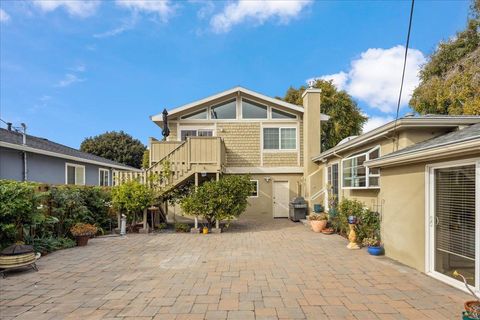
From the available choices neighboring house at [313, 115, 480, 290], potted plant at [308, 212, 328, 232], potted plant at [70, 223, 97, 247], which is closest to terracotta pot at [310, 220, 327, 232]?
potted plant at [308, 212, 328, 232]

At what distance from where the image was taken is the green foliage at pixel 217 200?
10.7 metres

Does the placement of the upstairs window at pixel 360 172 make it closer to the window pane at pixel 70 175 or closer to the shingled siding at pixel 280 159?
the shingled siding at pixel 280 159

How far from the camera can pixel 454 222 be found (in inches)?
197

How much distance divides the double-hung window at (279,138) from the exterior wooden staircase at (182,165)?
14.7 feet

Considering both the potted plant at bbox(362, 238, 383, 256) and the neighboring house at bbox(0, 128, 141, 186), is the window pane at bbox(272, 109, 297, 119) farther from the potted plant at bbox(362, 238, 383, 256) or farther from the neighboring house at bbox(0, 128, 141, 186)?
the neighboring house at bbox(0, 128, 141, 186)

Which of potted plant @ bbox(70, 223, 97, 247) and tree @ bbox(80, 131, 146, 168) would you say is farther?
tree @ bbox(80, 131, 146, 168)

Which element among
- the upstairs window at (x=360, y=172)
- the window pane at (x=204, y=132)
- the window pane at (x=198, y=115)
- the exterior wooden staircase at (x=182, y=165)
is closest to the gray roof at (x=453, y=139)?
the upstairs window at (x=360, y=172)

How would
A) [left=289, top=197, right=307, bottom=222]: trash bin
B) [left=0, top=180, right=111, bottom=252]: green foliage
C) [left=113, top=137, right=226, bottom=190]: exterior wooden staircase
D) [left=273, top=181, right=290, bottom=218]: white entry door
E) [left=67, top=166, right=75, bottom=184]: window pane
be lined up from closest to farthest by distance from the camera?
[left=0, top=180, right=111, bottom=252]: green foliage → [left=113, top=137, right=226, bottom=190]: exterior wooden staircase → [left=289, top=197, right=307, bottom=222]: trash bin → [left=67, top=166, right=75, bottom=184]: window pane → [left=273, top=181, right=290, bottom=218]: white entry door

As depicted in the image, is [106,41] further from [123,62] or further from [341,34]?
[341,34]

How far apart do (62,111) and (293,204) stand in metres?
12.9

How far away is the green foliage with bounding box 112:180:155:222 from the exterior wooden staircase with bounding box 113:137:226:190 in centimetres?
43

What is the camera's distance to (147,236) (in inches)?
409

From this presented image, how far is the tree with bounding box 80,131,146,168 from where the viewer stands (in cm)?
3403

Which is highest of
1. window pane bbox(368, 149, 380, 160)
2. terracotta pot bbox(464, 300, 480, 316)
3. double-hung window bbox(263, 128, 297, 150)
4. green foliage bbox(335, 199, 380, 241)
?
double-hung window bbox(263, 128, 297, 150)
